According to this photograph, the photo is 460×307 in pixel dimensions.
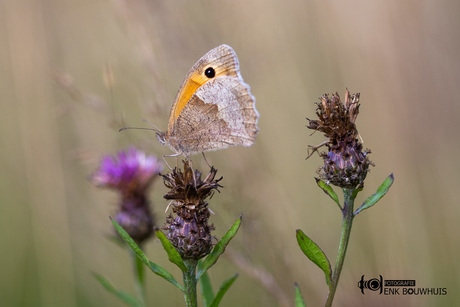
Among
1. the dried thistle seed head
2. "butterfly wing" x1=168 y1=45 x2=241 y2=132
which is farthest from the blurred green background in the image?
the dried thistle seed head

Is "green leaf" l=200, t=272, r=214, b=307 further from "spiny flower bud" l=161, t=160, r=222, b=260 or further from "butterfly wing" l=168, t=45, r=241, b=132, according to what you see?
"butterfly wing" l=168, t=45, r=241, b=132

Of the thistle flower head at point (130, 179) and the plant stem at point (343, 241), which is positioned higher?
the thistle flower head at point (130, 179)

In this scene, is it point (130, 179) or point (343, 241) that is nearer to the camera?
point (343, 241)

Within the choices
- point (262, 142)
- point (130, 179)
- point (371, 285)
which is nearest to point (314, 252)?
point (371, 285)

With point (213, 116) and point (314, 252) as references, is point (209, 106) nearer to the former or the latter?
point (213, 116)

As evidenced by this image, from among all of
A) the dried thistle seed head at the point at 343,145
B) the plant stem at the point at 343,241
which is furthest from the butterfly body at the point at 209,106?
the plant stem at the point at 343,241

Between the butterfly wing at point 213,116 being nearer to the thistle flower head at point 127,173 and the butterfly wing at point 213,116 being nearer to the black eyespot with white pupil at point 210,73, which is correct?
the black eyespot with white pupil at point 210,73

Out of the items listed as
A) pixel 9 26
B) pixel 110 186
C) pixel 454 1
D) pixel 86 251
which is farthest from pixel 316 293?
pixel 9 26
